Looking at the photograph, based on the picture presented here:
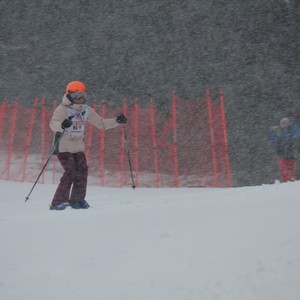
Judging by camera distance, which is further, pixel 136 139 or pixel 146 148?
pixel 146 148

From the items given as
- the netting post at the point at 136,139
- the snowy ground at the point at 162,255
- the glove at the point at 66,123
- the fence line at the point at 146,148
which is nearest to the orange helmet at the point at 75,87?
the glove at the point at 66,123

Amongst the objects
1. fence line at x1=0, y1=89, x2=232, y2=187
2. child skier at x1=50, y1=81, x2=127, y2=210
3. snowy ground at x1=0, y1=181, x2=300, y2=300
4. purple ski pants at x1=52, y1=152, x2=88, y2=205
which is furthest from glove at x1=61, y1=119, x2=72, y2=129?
fence line at x1=0, y1=89, x2=232, y2=187

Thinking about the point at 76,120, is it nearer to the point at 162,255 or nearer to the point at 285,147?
the point at 162,255

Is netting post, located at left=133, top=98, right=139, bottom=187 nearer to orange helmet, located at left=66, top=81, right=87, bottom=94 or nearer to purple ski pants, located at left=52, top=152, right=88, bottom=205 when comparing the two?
purple ski pants, located at left=52, top=152, right=88, bottom=205

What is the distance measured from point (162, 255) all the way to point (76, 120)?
12.3ft

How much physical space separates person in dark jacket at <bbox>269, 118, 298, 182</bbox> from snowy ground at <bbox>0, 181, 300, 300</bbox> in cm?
489

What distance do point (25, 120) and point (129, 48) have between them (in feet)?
12.6

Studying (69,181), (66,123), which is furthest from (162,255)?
(69,181)

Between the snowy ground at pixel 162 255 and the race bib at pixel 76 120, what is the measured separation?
6.67 ft

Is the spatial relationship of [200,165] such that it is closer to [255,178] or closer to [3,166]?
[255,178]

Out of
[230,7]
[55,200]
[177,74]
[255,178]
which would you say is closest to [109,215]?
[55,200]

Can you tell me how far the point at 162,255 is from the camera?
3.72m

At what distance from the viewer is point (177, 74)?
15148 millimetres

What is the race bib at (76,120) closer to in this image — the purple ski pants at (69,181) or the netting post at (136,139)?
the purple ski pants at (69,181)
